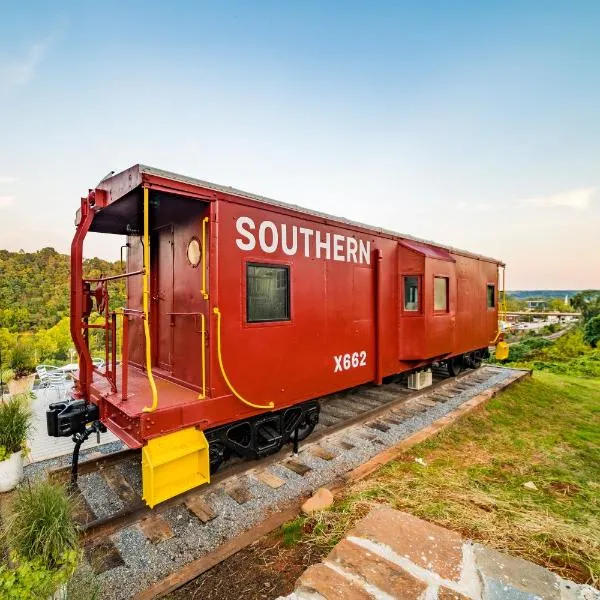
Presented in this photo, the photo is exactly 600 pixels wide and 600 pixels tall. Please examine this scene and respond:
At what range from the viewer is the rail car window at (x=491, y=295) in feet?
35.6

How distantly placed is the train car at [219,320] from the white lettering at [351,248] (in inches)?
0.9

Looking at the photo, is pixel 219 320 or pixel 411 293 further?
pixel 411 293

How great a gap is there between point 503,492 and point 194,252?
475 cm

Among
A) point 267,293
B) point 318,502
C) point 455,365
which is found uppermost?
point 267,293

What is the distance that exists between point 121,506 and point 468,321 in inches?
339

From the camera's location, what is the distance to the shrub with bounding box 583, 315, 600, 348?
71.1 ft

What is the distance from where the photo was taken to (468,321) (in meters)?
9.38

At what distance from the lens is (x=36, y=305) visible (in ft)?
64.4

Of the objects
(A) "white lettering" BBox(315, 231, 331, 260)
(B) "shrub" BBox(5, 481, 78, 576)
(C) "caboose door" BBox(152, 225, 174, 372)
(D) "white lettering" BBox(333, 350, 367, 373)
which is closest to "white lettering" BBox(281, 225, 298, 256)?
(A) "white lettering" BBox(315, 231, 331, 260)

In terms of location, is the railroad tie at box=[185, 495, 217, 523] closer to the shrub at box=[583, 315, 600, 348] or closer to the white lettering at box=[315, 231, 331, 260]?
the white lettering at box=[315, 231, 331, 260]

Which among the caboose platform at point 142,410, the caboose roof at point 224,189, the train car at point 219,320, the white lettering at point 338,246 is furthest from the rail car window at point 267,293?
the caboose platform at point 142,410

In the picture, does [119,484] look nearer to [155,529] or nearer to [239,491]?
[155,529]

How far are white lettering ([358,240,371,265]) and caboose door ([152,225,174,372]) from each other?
3.05 m

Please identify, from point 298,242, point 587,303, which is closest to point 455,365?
point 298,242
